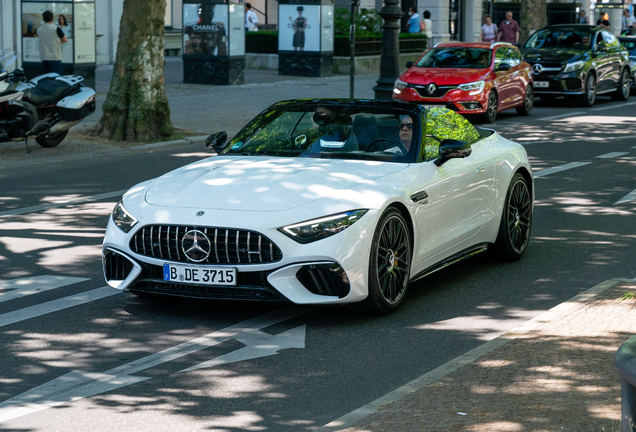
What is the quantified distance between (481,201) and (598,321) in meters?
1.96

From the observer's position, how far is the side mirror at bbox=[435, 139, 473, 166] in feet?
24.2

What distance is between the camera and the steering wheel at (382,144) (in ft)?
24.5

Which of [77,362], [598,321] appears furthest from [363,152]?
[77,362]

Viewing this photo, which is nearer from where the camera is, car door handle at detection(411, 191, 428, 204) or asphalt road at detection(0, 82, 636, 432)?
asphalt road at detection(0, 82, 636, 432)

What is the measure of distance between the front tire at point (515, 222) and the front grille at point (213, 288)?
2713 mm

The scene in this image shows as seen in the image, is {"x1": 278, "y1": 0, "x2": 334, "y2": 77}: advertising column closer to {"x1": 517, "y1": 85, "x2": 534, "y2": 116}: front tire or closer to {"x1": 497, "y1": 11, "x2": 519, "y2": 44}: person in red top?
{"x1": 497, "y1": 11, "x2": 519, "y2": 44}: person in red top

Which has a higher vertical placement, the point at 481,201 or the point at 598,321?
the point at 481,201

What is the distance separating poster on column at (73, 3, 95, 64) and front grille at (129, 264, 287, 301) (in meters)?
18.7

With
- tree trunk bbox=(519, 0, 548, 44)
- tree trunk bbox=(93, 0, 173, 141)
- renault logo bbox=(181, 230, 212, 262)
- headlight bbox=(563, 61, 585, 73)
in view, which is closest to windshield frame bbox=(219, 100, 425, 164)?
renault logo bbox=(181, 230, 212, 262)

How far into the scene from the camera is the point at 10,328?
6.51 m

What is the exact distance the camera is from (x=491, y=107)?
69.7ft

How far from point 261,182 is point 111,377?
5.96 ft

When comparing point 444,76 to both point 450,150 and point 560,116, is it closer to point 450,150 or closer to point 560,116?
point 560,116

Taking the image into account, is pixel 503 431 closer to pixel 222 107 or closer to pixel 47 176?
pixel 47 176
